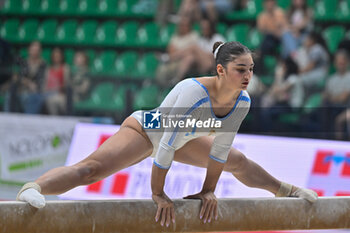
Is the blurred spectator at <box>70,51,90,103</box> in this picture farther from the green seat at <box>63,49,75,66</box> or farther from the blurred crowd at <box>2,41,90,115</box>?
the green seat at <box>63,49,75,66</box>

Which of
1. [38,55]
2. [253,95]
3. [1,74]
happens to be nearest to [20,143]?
[1,74]

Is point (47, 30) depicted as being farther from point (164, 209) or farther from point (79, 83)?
point (164, 209)

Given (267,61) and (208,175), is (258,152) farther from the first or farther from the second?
(208,175)

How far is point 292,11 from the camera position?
7.38m

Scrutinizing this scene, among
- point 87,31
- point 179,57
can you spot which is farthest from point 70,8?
point 179,57

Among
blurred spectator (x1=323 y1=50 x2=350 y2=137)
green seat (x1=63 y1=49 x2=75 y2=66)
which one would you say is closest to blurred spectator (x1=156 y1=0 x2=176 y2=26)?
green seat (x1=63 y1=49 x2=75 y2=66)

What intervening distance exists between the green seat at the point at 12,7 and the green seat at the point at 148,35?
232 centimetres

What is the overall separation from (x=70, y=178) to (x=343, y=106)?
3.46 meters

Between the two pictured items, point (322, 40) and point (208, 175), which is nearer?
point (208, 175)

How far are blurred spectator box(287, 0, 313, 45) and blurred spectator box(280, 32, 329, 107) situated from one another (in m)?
0.17

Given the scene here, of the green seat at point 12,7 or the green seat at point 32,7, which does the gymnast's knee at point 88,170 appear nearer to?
the green seat at point 32,7

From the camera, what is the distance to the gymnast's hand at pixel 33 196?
294cm

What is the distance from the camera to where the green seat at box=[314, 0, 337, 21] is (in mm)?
7809

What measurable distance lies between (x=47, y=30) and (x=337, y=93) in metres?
5.17
